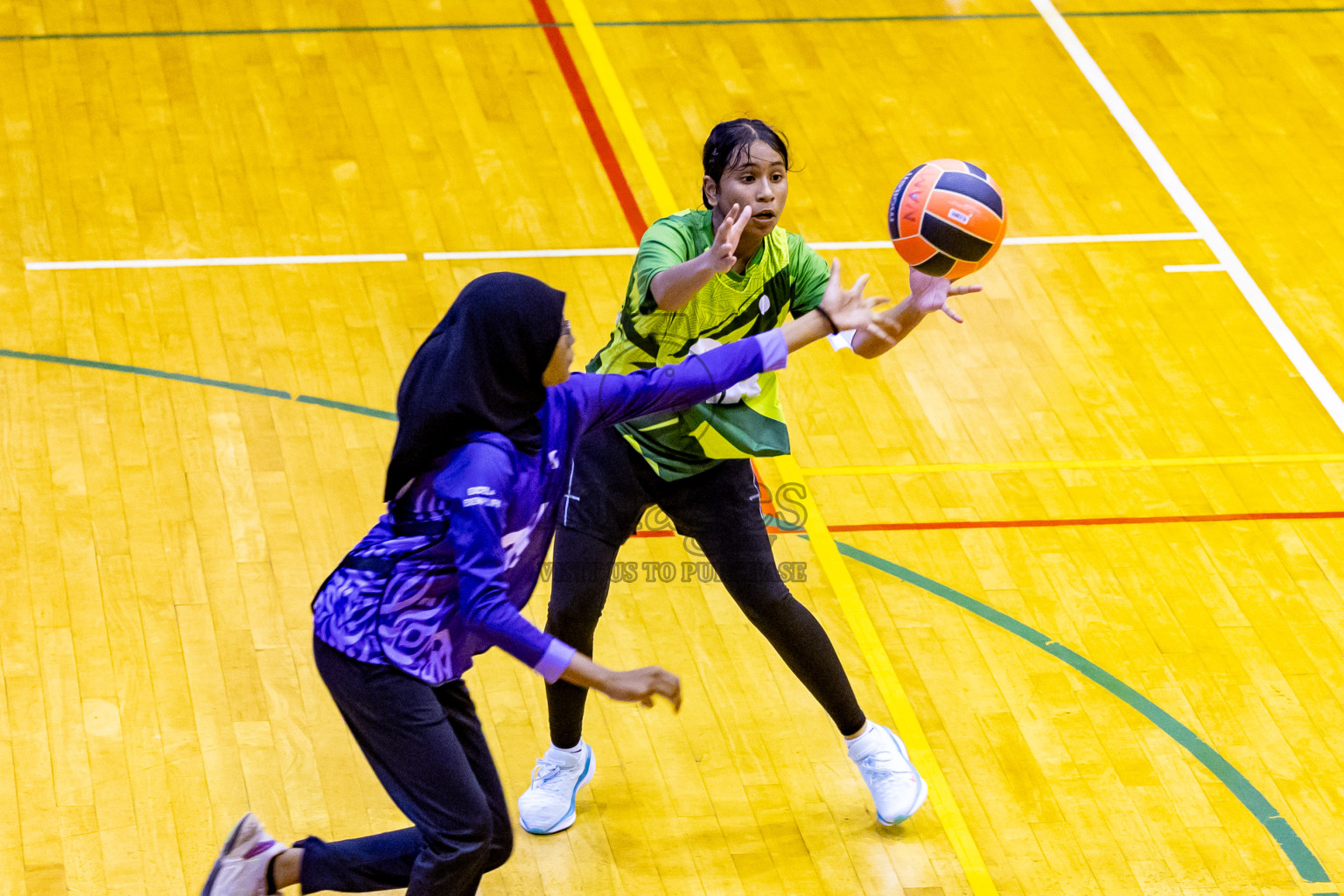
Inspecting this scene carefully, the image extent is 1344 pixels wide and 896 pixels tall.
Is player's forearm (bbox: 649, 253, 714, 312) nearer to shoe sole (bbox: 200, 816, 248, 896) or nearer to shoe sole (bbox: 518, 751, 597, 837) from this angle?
shoe sole (bbox: 518, 751, 597, 837)

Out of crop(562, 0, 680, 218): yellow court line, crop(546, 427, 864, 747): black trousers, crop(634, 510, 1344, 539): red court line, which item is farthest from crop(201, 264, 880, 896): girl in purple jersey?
crop(562, 0, 680, 218): yellow court line

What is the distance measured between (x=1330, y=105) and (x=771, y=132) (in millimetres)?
5613

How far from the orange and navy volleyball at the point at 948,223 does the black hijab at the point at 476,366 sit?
1197 mm

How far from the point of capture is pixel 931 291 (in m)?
4.02

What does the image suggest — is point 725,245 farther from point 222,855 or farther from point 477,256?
point 477,256

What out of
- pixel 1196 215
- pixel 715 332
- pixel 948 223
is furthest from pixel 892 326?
pixel 1196 215

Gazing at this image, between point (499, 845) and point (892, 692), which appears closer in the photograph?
point (499, 845)

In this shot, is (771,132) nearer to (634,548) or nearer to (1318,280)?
(634,548)

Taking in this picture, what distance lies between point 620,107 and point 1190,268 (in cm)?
294

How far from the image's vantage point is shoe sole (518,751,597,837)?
4.62 metres

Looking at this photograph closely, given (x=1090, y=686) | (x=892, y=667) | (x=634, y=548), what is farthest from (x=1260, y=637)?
(x=634, y=548)

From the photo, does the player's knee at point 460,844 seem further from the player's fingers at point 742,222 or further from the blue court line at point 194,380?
the blue court line at point 194,380

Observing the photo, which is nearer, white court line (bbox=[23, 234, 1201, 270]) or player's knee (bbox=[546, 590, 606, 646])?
player's knee (bbox=[546, 590, 606, 646])

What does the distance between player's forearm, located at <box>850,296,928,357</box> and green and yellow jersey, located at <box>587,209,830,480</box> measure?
1.23ft
